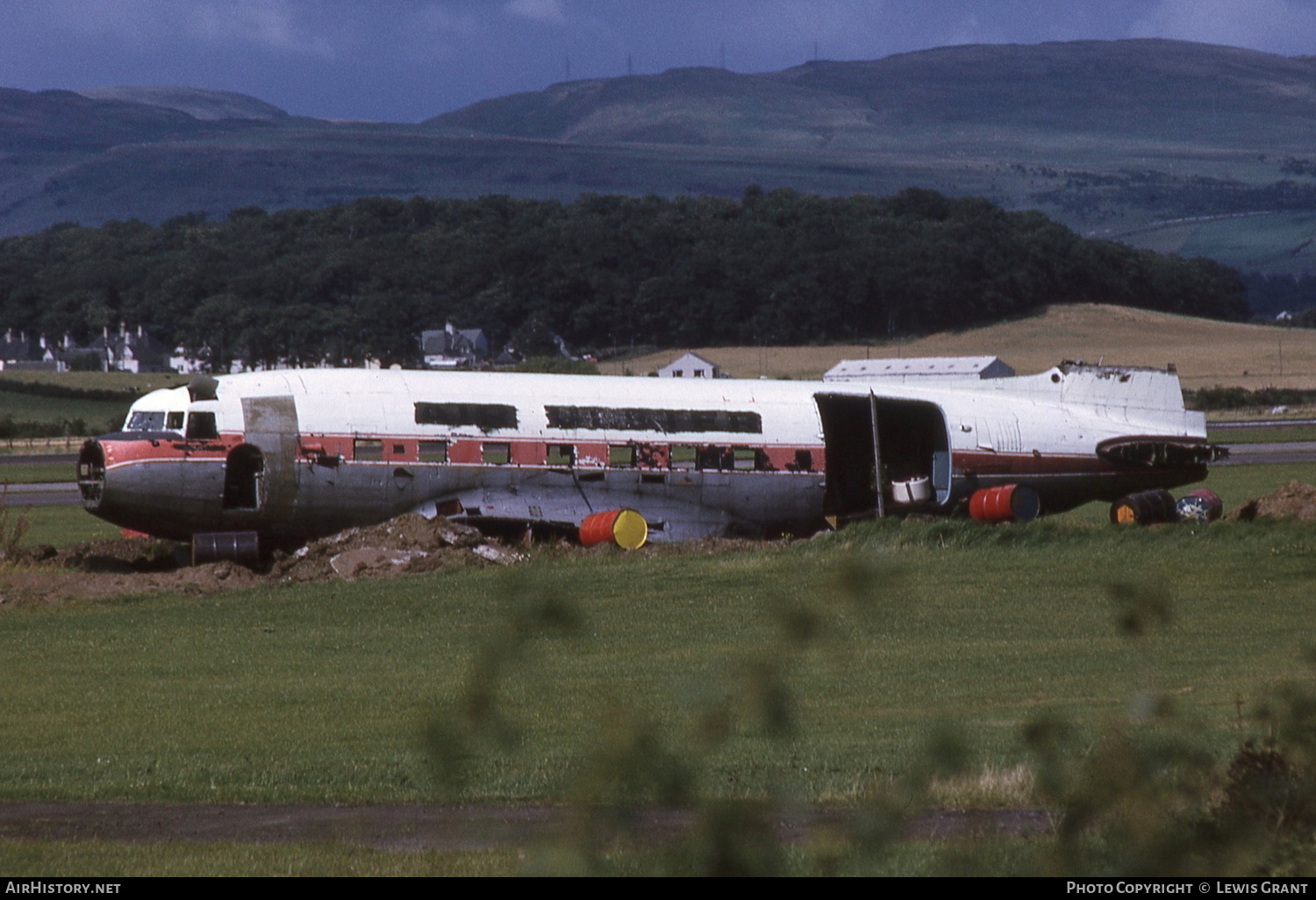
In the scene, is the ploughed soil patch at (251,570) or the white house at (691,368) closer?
the ploughed soil patch at (251,570)

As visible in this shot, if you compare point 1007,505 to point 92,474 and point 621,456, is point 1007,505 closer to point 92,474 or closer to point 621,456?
point 621,456

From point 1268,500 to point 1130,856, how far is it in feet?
100

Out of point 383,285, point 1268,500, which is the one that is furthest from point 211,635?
point 383,285

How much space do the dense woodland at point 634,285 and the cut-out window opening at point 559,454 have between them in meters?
117

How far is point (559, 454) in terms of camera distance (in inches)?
1309

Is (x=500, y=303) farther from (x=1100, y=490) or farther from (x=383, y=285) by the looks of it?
(x=1100, y=490)

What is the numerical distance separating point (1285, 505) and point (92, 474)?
25370mm

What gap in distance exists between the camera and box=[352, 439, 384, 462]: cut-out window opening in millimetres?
31688

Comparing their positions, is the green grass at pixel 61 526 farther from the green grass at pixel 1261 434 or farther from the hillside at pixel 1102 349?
the hillside at pixel 1102 349

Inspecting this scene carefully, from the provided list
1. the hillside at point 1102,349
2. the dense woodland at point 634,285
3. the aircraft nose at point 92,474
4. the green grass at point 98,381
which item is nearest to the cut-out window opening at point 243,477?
the aircraft nose at point 92,474

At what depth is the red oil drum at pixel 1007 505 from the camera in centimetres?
3581

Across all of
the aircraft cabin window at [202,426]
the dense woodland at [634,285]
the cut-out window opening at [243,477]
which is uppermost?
the dense woodland at [634,285]

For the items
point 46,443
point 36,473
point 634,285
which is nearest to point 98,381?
point 46,443
